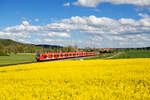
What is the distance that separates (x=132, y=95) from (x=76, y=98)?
1.70 m

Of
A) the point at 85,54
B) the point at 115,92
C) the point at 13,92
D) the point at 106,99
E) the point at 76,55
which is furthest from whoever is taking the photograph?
the point at 85,54

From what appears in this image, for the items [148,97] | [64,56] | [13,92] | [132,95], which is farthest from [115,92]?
[64,56]

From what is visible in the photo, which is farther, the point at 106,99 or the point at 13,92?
the point at 13,92

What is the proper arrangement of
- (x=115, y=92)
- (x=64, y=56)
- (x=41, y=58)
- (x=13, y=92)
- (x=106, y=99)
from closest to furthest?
(x=106, y=99)
(x=115, y=92)
(x=13, y=92)
(x=41, y=58)
(x=64, y=56)

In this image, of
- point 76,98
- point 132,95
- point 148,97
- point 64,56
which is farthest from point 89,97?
point 64,56

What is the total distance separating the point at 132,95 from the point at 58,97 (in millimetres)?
2246

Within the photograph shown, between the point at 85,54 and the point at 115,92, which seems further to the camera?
the point at 85,54

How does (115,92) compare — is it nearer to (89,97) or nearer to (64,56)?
(89,97)

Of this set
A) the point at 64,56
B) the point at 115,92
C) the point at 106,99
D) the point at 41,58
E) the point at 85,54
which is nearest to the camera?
the point at 106,99

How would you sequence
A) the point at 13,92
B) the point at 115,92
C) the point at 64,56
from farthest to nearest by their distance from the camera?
the point at 64,56, the point at 13,92, the point at 115,92

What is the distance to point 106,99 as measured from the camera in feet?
18.5

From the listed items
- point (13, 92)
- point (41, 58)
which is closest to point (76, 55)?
point (41, 58)

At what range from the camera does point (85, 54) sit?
90750 millimetres

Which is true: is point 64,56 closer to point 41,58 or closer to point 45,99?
point 41,58
